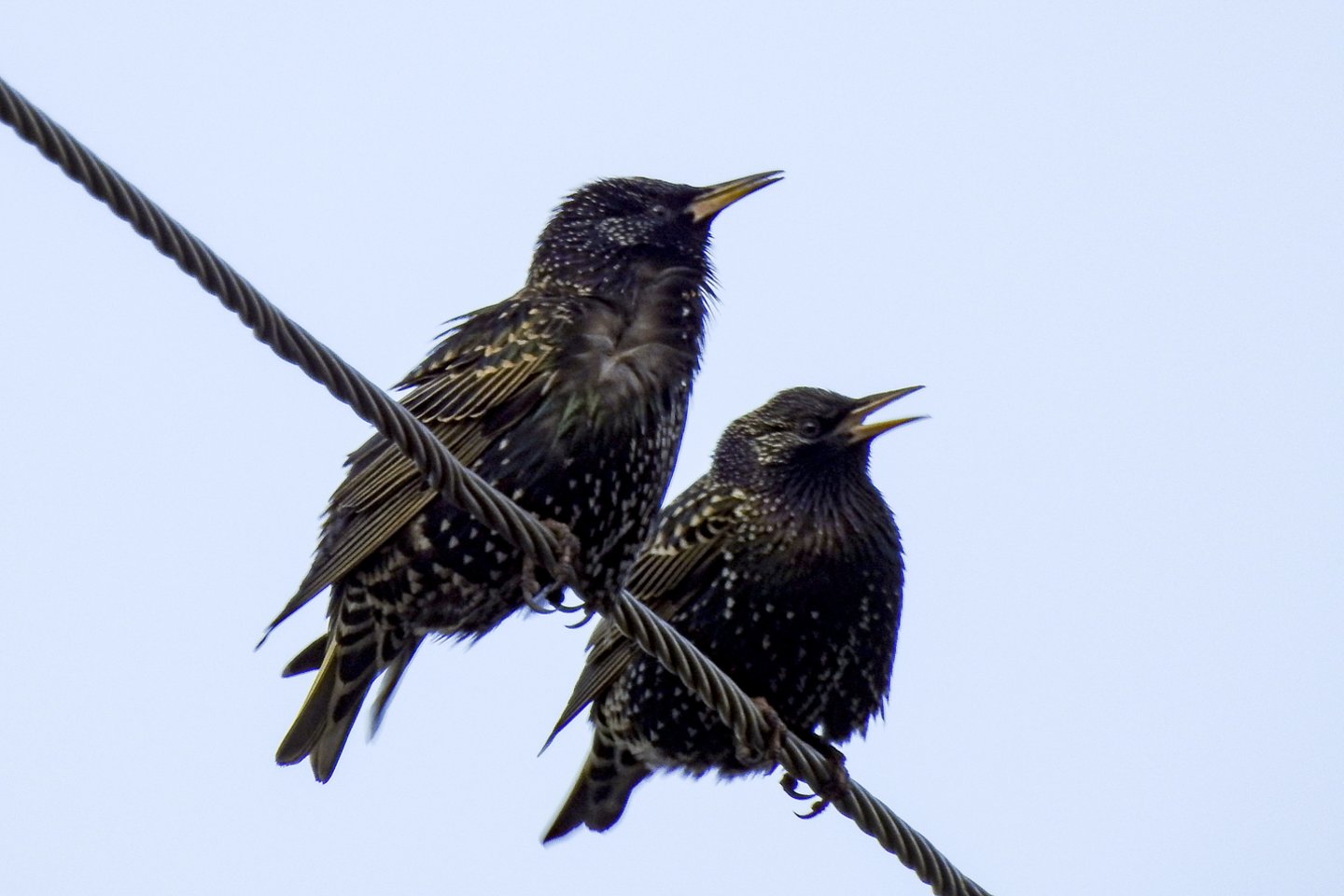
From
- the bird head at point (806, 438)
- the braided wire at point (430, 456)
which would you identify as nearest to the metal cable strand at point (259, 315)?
the braided wire at point (430, 456)

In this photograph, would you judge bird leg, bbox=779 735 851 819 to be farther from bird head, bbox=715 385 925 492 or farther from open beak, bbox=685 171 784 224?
open beak, bbox=685 171 784 224

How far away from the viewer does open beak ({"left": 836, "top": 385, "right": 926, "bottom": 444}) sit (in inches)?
227

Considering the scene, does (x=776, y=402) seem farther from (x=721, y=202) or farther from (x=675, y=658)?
(x=675, y=658)

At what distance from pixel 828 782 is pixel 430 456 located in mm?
1746

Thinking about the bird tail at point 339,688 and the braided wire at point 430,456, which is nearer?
the braided wire at point 430,456

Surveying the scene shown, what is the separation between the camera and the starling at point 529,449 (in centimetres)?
480

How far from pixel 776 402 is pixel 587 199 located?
35.0 inches

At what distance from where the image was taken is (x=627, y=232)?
17.4 feet

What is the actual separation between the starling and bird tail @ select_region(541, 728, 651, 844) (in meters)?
0.92

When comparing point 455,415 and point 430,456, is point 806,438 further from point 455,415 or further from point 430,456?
point 430,456

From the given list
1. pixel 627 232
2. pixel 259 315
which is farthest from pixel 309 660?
pixel 259 315

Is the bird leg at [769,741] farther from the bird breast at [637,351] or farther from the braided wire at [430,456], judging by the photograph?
the bird breast at [637,351]

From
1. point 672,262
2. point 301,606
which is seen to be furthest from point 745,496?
point 301,606

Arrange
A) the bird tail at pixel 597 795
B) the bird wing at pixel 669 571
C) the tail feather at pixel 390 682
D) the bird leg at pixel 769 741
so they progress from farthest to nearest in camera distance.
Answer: the bird tail at pixel 597 795 → the bird wing at pixel 669 571 → the tail feather at pixel 390 682 → the bird leg at pixel 769 741
